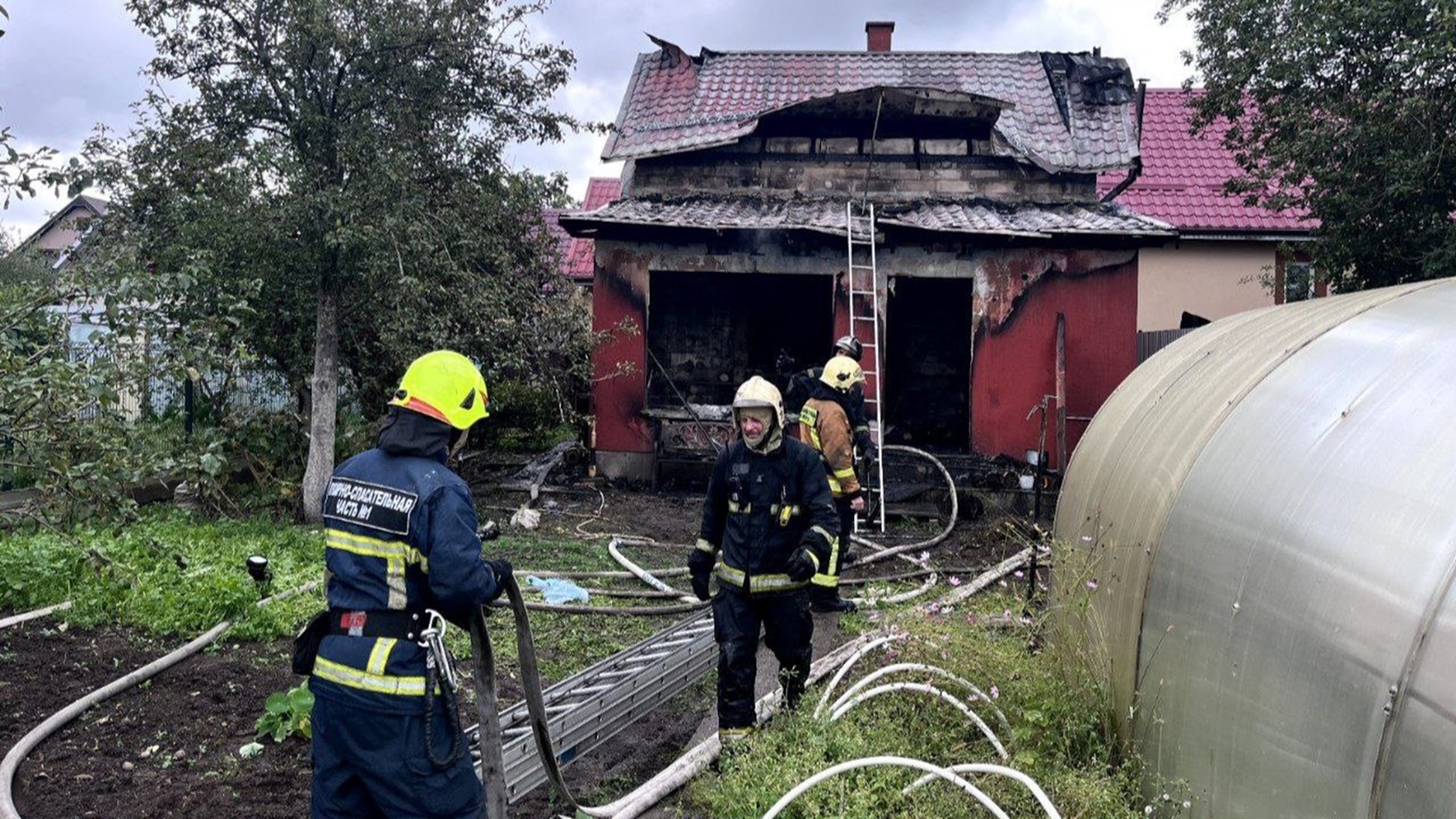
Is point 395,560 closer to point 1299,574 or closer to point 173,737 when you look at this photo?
point 1299,574

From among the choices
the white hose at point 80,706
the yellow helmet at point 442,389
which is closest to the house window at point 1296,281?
the white hose at point 80,706

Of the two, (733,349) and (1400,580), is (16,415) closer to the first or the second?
(1400,580)

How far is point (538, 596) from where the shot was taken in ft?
26.3

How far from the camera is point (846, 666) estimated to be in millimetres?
5270

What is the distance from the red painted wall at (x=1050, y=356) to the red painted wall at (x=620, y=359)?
14.3 ft

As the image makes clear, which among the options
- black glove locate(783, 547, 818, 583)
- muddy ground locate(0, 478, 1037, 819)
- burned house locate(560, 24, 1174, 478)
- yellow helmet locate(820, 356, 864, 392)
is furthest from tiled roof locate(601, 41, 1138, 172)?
black glove locate(783, 547, 818, 583)

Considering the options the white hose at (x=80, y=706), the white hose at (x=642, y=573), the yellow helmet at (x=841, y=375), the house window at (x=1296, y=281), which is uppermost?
the house window at (x=1296, y=281)

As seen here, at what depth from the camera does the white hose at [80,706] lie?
441 centimetres

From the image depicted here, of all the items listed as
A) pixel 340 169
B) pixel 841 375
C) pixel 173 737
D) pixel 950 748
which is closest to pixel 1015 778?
pixel 950 748

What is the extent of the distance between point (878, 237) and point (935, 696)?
29.2 feet

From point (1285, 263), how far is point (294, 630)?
19054 mm

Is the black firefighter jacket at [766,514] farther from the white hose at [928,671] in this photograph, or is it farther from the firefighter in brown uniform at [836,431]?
the firefighter in brown uniform at [836,431]

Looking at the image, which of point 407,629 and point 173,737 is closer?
point 407,629

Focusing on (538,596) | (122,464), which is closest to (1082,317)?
(538,596)
